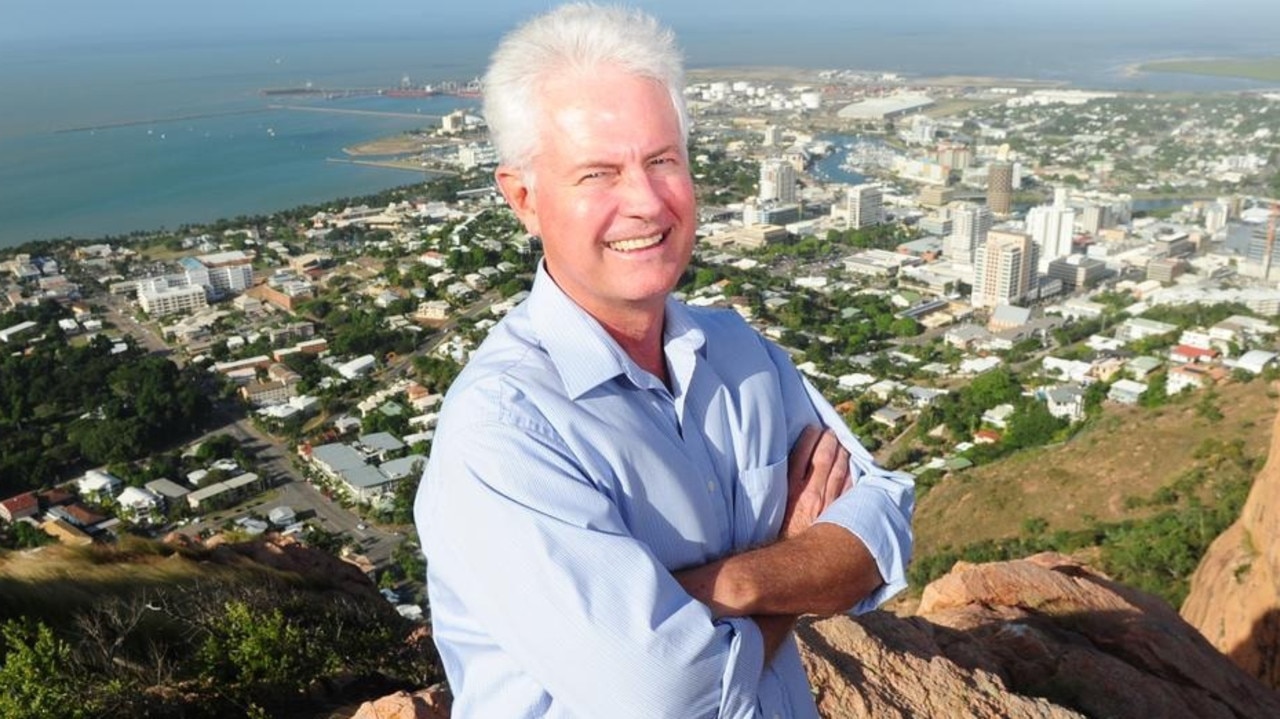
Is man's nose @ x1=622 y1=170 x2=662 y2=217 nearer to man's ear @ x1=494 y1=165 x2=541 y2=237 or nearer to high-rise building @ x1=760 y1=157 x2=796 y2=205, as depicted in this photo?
man's ear @ x1=494 y1=165 x2=541 y2=237

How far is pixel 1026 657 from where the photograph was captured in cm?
224

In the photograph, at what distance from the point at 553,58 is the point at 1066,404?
1034 centimetres

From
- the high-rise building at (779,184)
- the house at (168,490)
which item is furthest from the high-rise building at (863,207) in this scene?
the house at (168,490)

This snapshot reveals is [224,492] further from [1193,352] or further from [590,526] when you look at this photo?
[1193,352]

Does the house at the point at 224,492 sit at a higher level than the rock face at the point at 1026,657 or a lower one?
lower

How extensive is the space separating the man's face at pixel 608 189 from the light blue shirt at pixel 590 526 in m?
0.04

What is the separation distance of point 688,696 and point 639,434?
0.55ft

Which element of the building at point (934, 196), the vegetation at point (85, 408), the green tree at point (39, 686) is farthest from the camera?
the building at point (934, 196)

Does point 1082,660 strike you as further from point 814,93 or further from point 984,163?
point 814,93

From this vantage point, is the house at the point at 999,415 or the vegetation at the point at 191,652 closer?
the vegetation at the point at 191,652

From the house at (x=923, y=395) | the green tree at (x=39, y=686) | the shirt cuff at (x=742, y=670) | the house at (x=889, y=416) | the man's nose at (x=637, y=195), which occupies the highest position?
the man's nose at (x=637, y=195)

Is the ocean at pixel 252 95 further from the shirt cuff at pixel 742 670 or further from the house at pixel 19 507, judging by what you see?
the house at pixel 19 507

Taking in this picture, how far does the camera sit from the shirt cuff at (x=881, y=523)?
72 cm

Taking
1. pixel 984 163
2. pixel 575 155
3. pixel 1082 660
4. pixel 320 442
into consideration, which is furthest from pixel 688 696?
pixel 984 163
